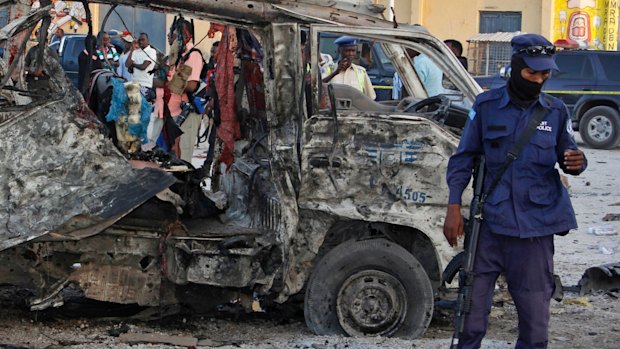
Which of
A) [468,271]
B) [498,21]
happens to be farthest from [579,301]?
[498,21]

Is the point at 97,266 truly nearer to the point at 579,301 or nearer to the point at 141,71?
the point at 579,301

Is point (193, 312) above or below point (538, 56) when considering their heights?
below

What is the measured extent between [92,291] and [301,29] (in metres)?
2.04

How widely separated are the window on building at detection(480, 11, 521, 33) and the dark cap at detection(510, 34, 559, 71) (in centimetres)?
2984

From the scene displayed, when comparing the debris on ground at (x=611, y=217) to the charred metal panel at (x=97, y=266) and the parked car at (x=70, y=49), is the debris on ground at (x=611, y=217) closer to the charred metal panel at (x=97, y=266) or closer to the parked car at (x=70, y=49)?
the charred metal panel at (x=97, y=266)

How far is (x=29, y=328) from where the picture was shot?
21.3 feet

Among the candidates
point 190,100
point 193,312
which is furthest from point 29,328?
point 190,100

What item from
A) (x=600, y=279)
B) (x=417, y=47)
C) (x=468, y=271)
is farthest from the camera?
(x=600, y=279)

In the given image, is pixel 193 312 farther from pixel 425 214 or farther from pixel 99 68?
pixel 99 68

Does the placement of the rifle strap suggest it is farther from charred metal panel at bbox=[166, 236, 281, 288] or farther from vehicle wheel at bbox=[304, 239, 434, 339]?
charred metal panel at bbox=[166, 236, 281, 288]

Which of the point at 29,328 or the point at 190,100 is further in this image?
the point at 190,100

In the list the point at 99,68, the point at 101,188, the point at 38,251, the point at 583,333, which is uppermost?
the point at 99,68

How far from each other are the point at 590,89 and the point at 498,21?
13662mm

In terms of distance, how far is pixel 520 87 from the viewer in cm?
497
